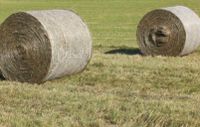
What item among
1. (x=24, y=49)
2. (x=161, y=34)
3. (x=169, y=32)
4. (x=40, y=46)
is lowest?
(x=161, y=34)

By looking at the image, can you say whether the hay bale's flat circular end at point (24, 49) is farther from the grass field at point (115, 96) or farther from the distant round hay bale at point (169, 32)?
the distant round hay bale at point (169, 32)

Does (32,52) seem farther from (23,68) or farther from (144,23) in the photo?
(144,23)

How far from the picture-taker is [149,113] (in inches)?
360

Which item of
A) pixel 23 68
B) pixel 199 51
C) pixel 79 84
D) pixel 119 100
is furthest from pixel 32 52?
pixel 199 51

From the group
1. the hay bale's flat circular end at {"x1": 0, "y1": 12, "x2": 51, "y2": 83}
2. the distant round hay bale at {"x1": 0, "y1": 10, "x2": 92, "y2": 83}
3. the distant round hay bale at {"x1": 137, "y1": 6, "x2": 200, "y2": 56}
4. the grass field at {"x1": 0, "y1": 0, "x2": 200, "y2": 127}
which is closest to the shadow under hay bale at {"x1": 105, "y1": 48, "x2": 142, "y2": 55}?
the distant round hay bale at {"x1": 137, "y1": 6, "x2": 200, "y2": 56}

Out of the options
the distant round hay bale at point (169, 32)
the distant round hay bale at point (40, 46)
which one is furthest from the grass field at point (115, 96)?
the distant round hay bale at point (169, 32)

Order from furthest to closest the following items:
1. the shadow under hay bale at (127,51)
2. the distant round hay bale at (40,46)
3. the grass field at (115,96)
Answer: the shadow under hay bale at (127,51) < the distant round hay bale at (40,46) < the grass field at (115,96)

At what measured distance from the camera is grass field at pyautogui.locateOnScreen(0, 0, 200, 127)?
881cm

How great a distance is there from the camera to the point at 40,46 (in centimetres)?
1301

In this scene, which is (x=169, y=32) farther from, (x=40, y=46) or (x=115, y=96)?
(x=115, y=96)

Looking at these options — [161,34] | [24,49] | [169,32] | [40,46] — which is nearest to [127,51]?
[161,34]

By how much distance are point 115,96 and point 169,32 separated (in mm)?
8027

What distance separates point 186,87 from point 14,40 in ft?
13.7

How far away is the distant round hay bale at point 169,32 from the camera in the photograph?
1812cm
